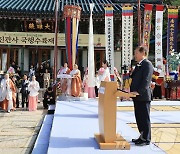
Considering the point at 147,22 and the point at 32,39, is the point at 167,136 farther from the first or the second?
the point at 32,39

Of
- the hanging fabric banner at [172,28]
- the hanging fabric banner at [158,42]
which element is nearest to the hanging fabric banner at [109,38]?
Result: the hanging fabric banner at [158,42]

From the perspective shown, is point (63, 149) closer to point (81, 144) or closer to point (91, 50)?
point (81, 144)

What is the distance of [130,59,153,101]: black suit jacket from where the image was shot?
14.3 feet

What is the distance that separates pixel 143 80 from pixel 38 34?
13.3 metres

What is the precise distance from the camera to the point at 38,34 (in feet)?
55.6

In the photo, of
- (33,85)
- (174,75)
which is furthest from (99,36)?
(33,85)

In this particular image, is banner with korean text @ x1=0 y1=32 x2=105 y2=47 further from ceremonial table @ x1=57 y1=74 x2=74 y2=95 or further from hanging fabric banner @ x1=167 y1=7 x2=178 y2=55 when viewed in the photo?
ceremonial table @ x1=57 y1=74 x2=74 y2=95

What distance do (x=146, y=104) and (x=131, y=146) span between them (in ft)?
2.05

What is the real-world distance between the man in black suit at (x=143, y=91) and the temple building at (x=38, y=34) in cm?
1244

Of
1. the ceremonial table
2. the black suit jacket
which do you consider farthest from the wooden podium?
the ceremonial table

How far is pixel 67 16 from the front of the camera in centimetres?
1166

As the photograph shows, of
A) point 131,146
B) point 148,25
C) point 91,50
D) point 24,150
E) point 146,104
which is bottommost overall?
point 24,150

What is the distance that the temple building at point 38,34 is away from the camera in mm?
16672

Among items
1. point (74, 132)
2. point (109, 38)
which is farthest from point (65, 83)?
point (74, 132)
